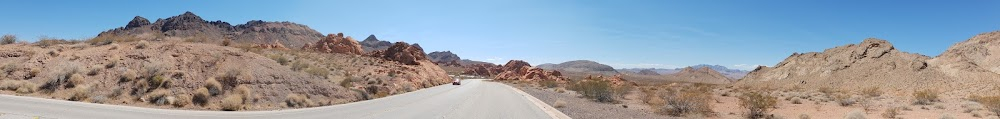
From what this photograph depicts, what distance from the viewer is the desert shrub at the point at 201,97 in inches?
751

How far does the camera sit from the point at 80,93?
18.7 meters

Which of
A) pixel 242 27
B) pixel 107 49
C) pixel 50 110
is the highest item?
pixel 242 27

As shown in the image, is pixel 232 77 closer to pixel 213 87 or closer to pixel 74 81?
pixel 213 87

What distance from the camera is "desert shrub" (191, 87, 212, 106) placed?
19078 millimetres

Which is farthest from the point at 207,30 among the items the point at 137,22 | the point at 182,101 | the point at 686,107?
the point at 686,107

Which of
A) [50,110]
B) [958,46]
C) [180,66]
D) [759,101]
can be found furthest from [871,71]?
[50,110]

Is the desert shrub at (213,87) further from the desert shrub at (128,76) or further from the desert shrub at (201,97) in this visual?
the desert shrub at (128,76)

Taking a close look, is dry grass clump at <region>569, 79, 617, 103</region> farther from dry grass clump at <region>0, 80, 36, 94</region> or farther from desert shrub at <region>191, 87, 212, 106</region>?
dry grass clump at <region>0, 80, 36, 94</region>

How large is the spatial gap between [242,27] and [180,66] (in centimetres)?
18240

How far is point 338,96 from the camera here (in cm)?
2484

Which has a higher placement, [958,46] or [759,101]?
[958,46]

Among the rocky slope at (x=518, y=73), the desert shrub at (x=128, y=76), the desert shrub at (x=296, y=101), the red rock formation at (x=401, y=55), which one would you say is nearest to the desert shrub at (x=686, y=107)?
the desert shrub at (x=296, y=101)

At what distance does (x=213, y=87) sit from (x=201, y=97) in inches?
61.8

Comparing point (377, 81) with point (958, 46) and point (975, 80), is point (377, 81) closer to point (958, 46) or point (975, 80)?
point (975, 80)
